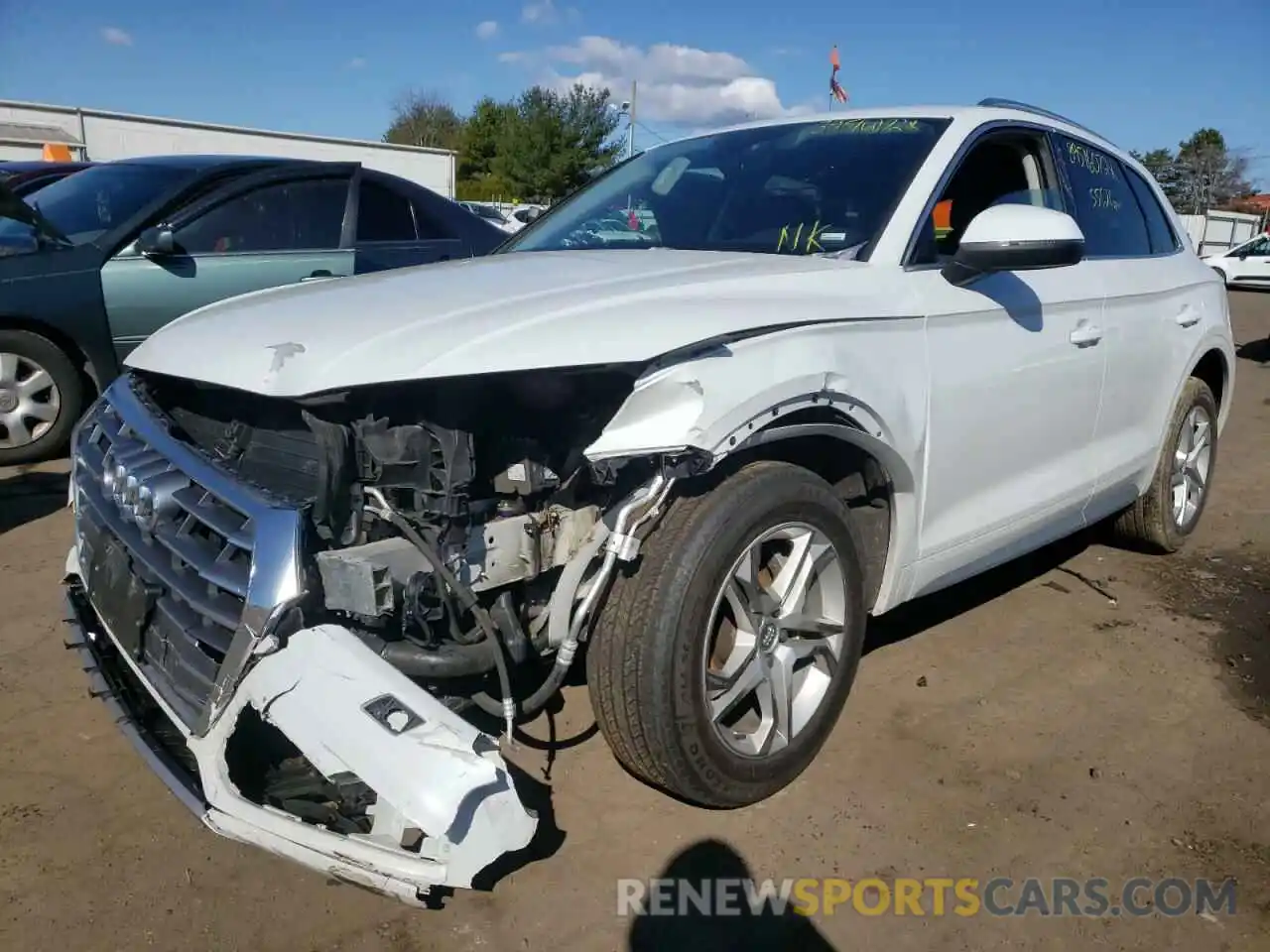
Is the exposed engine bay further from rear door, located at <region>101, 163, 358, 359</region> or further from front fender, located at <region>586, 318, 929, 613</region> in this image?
rear door, located at <region>101, 163, 358, 359</region>

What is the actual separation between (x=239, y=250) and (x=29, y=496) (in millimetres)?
1755

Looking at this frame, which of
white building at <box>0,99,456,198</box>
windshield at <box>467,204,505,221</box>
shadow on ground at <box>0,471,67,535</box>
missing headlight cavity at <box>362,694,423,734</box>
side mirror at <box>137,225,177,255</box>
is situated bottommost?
shadow on ground at <box>0,471,67,535</box>

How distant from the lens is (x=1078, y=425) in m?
3.44

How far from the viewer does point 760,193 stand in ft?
10.4

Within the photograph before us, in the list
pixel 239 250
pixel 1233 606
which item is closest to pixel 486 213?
pixel 239 250

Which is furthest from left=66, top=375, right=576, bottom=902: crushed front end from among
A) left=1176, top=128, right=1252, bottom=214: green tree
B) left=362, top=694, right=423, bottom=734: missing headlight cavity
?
left=1176, top=128, right=1252, bottom=214: green tree

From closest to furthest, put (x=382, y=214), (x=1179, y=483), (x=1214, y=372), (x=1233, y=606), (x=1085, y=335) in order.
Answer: (x=1085, y=335), (x=1233, y=606), (x=1179, y=483), (x=1214, y=372), (x=382, y=214)

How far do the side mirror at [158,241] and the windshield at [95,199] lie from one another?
1.31 feet

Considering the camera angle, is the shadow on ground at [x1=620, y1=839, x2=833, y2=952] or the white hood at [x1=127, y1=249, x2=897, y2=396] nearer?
the white hood at [x1=127, y1=249, x2=897, y2=396]

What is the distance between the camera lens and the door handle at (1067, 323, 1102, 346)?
10.9 ft

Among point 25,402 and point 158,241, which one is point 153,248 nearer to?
point 158,241

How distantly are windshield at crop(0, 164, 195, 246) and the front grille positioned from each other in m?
3.65

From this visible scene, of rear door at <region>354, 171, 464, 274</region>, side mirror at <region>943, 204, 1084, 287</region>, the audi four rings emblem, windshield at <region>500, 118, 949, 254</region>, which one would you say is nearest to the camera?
the audi four rings emblem

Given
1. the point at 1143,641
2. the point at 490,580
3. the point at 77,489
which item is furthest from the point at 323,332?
the point at 1143,641
